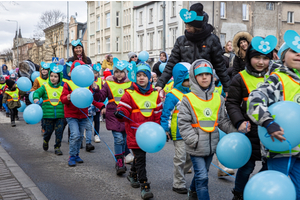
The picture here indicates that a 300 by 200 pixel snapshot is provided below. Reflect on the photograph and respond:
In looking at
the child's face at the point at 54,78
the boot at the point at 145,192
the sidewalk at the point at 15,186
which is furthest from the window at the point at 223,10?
the boot at the point at 145,192

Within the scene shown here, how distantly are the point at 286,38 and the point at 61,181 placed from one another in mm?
4224

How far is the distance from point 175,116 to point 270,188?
239cm

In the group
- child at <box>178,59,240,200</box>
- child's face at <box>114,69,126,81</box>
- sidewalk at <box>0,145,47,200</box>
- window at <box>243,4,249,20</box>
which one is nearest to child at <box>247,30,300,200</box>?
child at <box>178,59,240,200</box>

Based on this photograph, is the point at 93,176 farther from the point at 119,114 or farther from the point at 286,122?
the point at 286,122

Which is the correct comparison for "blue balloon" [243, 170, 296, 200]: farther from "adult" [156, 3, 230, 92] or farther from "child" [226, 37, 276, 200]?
"adult" [156, 3, 230, 92]

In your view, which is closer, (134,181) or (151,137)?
(151,137)

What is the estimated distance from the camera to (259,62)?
12.8 ft

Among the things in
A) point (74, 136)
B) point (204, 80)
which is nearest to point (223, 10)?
point (74, 136)

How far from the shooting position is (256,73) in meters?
4.00

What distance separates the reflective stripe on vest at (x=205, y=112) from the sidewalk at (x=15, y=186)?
2.37 metres

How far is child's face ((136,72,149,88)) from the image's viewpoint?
5082mm

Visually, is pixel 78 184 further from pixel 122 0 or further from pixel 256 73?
pixel 122 0

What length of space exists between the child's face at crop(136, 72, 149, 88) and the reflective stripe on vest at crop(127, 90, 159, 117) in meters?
0.14

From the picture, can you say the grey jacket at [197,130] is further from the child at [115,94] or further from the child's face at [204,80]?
the child at [115,94]
